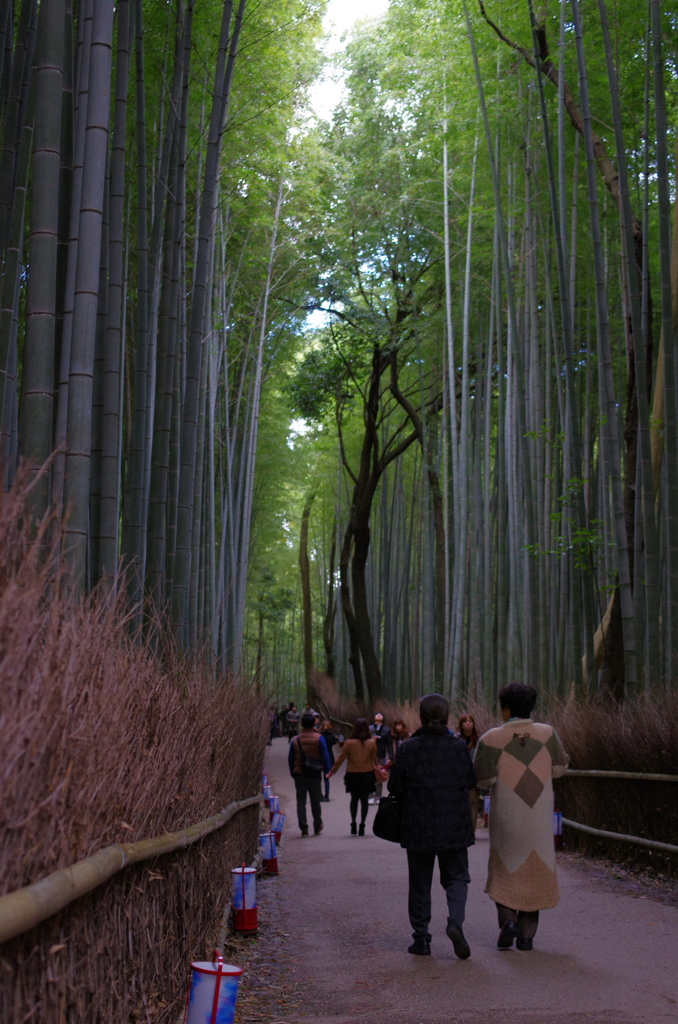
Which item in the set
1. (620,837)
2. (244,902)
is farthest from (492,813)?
(620,837)

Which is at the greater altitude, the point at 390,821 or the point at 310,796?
the point at 390,821

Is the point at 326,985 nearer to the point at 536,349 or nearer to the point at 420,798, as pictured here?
the point at 420,798

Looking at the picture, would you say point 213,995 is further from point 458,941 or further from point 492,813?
point 492,813

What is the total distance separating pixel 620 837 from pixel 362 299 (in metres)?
13.5

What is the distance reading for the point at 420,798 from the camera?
4.14 m

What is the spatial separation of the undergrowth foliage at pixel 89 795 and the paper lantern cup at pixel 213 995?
0.12 metres

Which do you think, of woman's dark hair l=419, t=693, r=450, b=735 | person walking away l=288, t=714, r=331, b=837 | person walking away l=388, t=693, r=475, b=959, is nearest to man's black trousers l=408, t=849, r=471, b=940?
person walking away l=388, t=693, r=475, b=959

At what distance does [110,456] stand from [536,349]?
19.8 feet

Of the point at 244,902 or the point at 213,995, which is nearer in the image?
the point at 213,995

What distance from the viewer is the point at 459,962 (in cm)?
394

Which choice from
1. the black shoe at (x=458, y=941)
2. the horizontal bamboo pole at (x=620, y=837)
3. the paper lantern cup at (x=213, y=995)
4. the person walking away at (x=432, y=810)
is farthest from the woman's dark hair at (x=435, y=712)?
the horizontal bamboo pole at (x=620, y=837)

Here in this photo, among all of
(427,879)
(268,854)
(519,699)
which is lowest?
(268,854)

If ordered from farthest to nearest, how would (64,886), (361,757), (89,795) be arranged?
(361,757), (89,795), (64,886)

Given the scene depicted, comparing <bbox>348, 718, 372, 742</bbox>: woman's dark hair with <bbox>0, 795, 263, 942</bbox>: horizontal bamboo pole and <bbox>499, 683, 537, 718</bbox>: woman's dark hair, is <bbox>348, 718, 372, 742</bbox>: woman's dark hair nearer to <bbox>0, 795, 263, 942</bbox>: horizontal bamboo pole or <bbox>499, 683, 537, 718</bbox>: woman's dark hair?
<bbox>499, 683, 537, 718</bbox>: woman's dark hair
